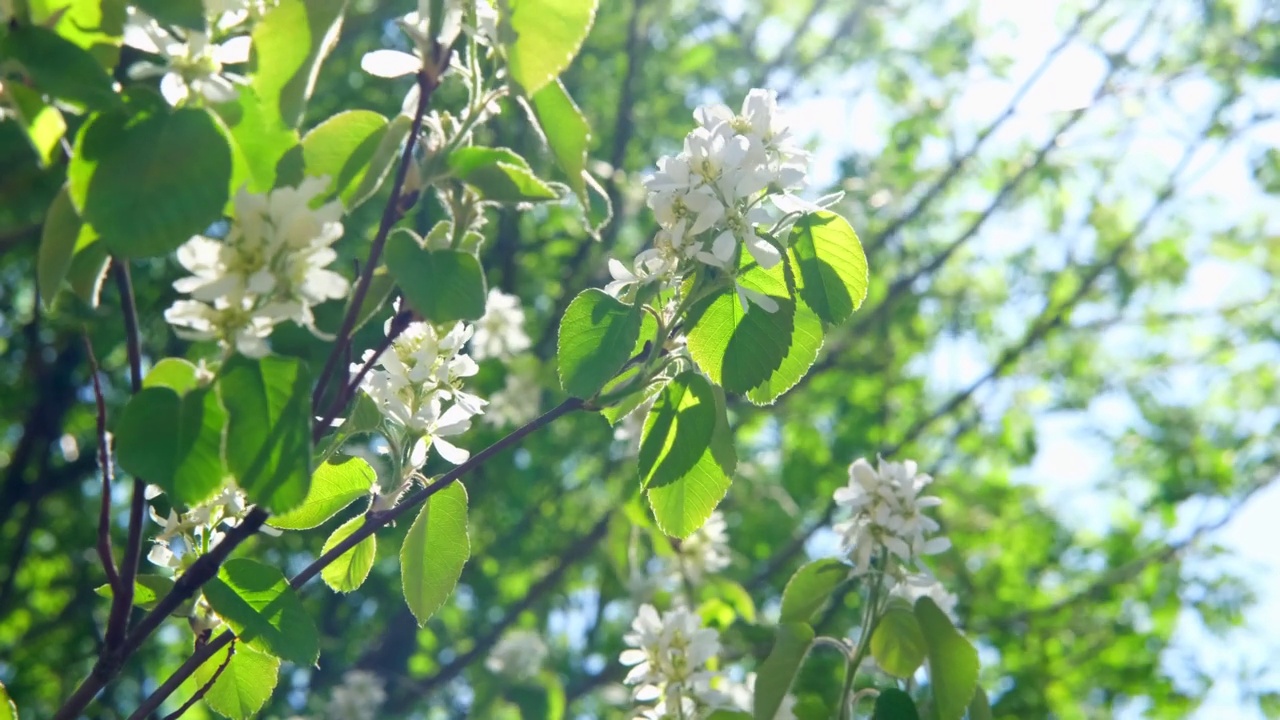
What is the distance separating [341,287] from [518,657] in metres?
3.33

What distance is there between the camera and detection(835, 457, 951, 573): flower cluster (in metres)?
2.00

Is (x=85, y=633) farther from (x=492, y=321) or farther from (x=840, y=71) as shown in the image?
(x=840, y=71)

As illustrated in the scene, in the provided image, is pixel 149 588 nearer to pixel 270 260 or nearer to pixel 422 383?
pixel 422 383

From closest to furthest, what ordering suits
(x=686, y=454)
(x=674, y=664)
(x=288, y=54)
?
(x=288, y=54)
(x=686, y=454)
(x=674, y=664)

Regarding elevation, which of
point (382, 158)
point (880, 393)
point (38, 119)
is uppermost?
point (38, 119)

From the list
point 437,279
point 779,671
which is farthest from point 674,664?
point 437,279

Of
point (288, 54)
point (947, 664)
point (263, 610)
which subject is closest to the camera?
point (288, 54)

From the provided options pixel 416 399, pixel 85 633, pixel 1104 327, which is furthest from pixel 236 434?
pixel 1104 327

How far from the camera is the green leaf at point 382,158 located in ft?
3.95

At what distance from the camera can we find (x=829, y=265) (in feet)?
4.93

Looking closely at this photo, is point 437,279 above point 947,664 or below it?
above

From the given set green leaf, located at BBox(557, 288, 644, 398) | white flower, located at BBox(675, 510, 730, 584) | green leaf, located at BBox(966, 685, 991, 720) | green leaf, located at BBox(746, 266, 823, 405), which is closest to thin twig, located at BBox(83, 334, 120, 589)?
green leaf, located at BBox(557, 288, 644, 398)

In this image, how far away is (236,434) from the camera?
1079 millimetres

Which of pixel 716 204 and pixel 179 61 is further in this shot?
pixel 716 204
